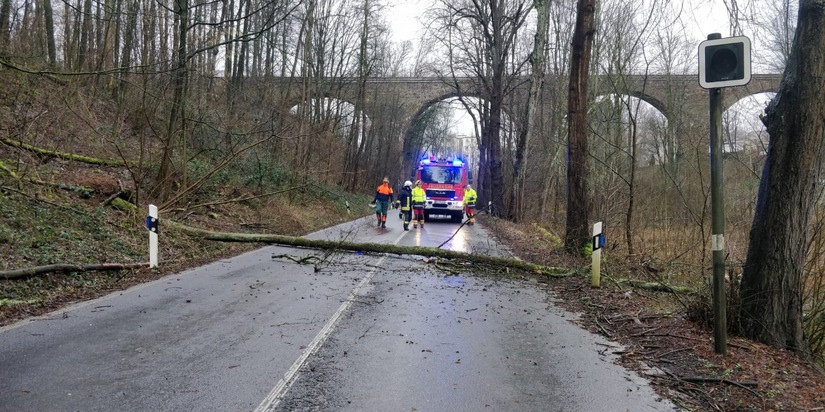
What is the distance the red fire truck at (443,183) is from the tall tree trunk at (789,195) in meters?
22.5

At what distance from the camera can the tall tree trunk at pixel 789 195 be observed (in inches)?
209

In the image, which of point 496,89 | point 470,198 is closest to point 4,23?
point 470,198

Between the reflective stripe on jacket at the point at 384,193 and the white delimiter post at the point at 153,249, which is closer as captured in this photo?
the white delimiter post at the point at 153,249

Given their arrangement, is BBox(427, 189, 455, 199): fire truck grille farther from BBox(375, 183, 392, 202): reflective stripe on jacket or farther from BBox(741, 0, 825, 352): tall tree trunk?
BBox(741, 0, 825, 352): tall tree trunk

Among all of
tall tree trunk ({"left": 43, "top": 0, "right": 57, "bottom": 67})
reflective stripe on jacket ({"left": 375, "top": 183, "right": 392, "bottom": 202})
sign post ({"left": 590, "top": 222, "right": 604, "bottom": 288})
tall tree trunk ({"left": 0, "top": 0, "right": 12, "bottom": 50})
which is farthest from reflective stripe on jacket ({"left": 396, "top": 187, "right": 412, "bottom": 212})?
tall tree trunk ({"left": 43, "top": 0, "right": 57, "bottom": 67})

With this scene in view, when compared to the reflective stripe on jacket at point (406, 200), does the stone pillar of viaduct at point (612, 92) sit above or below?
above

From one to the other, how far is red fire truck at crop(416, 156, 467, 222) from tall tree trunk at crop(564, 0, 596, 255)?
14.8 metres

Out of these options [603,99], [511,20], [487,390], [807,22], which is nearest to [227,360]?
[487,390]

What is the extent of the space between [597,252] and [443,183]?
753 inches

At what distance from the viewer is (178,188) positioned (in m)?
15.9

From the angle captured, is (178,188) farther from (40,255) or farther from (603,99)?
(603,99)

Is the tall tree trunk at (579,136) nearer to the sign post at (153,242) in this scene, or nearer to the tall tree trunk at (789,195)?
the tall tree trunk at (789,195)

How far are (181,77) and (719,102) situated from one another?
13.2 m

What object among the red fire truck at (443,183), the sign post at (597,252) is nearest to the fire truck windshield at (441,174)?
the red fire truck at (443,183)
